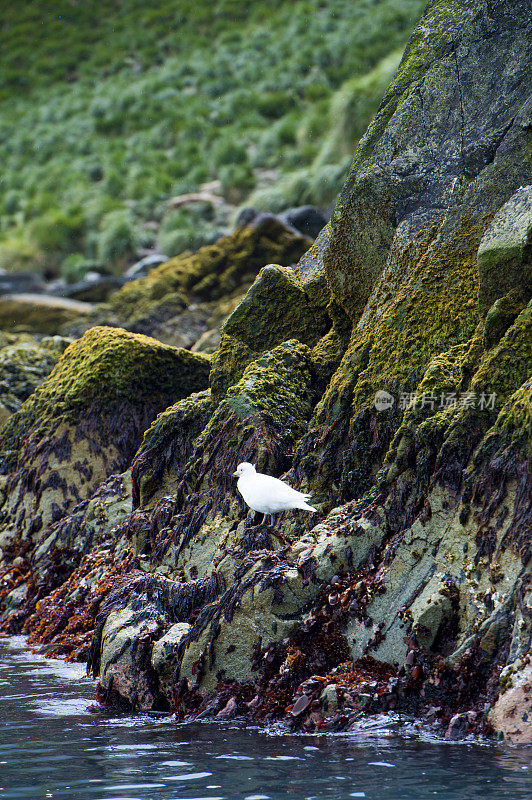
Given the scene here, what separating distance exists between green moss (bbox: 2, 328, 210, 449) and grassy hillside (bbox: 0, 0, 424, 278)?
432 inches

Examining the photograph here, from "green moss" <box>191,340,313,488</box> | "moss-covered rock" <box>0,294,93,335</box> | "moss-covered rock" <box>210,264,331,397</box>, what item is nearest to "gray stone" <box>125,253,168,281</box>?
"moss-covered rock" <box>0,294,93,335</box>

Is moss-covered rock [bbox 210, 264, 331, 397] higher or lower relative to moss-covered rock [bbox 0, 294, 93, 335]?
lower

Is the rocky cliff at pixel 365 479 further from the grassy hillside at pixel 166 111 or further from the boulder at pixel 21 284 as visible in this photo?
the boulder at pixel 21 284

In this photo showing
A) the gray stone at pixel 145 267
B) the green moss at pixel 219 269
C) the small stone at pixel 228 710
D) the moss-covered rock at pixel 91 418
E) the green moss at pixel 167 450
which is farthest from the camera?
the gray stone at pixel 145 267

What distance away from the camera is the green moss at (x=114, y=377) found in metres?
10.5

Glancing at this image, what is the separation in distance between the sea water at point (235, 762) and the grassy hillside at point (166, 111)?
1689 centimetres

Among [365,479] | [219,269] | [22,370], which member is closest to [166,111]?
[219,269]

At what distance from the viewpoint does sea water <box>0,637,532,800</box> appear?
4.04m

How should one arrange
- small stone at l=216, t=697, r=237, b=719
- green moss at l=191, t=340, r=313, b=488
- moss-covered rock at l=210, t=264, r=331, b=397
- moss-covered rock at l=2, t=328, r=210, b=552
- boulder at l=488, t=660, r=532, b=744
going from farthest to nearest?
moss-covered rock at l=2, t=328, r=210, b=552, moss-covered rock at l=210, t=264, r=331, b=397, green moss at l=191, t=340, r=313, b=488, small stone at l=216, t=697, r=237, b=719, boulder at l=488, t=660, r=532, b=744

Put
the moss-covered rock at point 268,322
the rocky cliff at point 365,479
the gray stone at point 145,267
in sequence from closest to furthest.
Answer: the rocky cliff at point 365,479 < the moss-covered rock at point 268,322 < the gray stone at point 145,267

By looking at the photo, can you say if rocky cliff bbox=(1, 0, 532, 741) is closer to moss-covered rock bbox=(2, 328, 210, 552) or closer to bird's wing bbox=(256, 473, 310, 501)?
moss-covered rock bbox=(2, 328, 210, 552)

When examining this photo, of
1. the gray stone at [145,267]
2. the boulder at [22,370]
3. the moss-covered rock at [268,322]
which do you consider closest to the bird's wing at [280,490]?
the moss-covered rock at [268,322]

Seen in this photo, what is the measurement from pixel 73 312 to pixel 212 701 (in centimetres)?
1464

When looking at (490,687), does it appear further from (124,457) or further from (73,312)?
(73,312)
